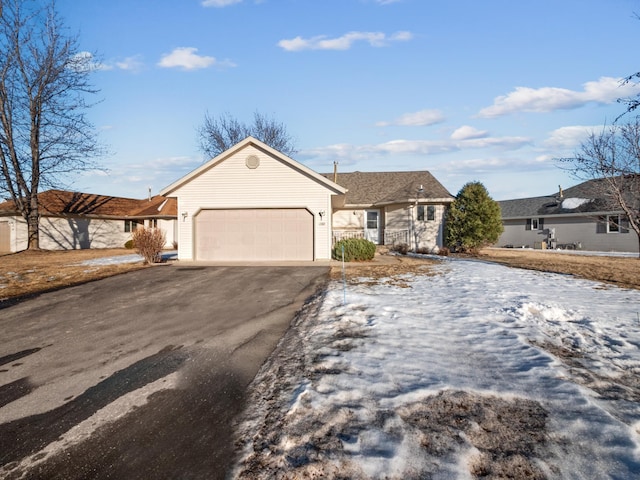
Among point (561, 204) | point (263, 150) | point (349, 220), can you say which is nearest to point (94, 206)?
point (263, 150)

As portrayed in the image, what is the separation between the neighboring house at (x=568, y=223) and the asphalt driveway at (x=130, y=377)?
85.8 ft

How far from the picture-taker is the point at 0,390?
4207 millimetres

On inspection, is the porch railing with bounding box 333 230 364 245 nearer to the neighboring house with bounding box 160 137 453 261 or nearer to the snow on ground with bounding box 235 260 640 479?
the neighboring house with bounding box 160 137 453 261

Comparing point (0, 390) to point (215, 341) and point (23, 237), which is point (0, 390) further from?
point (23, 237)

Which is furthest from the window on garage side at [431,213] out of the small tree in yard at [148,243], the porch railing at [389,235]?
the small tree in yard at [148,243]

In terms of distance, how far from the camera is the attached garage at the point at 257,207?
16.3 meters

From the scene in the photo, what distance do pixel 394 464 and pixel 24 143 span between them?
3076 cm

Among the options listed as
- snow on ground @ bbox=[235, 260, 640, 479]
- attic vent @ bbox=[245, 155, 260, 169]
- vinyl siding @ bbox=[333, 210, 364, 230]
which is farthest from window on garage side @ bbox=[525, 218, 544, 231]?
snow on ground @ bbox=[235, 260, 640, 479]

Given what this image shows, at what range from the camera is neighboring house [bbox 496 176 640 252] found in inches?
995

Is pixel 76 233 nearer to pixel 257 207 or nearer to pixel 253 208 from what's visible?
pixel 253 208

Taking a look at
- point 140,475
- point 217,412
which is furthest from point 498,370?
point 140,475

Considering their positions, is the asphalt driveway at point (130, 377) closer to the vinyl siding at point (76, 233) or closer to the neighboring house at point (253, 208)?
the neighboring house at point (253, 208)

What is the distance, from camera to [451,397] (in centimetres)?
365

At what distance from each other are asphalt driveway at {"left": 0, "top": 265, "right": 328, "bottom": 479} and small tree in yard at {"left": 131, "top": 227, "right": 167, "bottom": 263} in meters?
5.96
